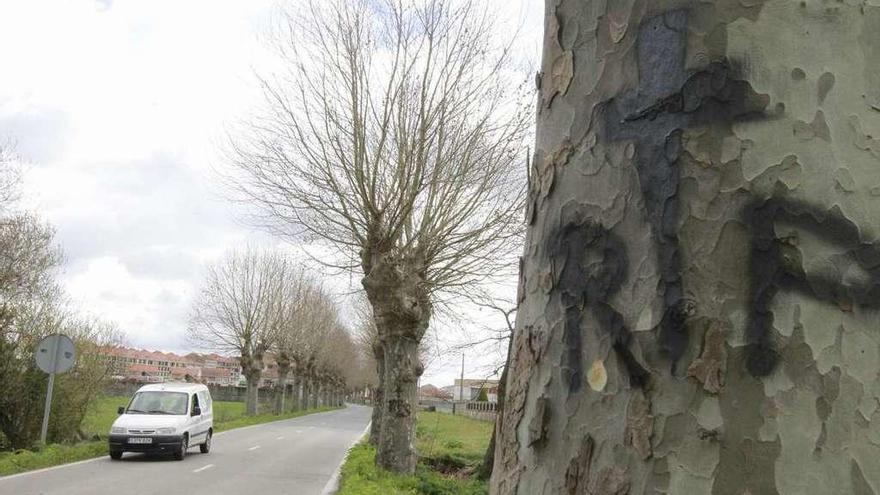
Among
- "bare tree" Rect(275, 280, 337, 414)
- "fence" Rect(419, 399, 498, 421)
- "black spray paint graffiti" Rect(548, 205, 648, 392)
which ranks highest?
"bare tree" Rect(275, 280, 337, 414)

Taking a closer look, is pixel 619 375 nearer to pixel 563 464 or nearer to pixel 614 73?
pixel 563 464

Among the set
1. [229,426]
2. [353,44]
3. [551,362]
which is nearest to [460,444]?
[229,426]

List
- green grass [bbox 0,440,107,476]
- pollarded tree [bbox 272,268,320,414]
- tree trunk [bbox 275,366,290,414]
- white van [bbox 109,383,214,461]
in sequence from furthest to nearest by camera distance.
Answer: tree trunk [bbox 275,366,290,414]
pollarded tree [bbox 272,268,320,414]
white van [bbox 109,383,214,461]
green grass [bbox 0,440,107,476]

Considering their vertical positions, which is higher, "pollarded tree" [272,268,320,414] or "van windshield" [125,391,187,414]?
"pollarded tree" [272,268,320,414]

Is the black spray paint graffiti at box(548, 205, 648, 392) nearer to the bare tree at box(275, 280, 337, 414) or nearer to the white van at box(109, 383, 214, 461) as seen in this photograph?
the white van at box(109, 383, 214, 461)

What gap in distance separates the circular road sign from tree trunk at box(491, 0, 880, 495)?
1626cm

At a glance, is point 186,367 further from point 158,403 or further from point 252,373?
point 158,403

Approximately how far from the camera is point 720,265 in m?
0.97

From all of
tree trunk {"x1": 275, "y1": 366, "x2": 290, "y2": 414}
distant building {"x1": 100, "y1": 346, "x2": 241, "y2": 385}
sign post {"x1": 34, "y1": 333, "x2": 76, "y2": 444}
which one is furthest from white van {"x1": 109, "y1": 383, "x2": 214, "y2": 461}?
distant building {"x1": 100, "y1": 346, "x2": 241, "y2": 385}

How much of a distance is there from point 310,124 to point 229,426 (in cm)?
2156

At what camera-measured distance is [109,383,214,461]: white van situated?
16594 millimetres

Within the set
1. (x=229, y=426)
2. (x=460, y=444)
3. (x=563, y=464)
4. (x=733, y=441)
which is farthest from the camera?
(x=229, y=426)

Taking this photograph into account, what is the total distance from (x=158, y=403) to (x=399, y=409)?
7.11 metres

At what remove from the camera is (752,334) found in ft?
3.09
